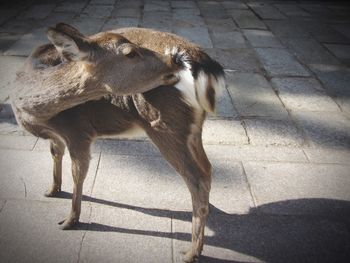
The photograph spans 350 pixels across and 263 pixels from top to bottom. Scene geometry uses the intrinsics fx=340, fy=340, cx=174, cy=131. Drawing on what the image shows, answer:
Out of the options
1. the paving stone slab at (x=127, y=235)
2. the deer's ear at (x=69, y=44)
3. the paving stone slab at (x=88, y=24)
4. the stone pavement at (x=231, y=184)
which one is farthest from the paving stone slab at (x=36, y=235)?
the paving stone slab at (x=88, y=24)

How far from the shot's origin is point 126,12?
812 cm

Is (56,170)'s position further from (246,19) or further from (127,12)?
(246,19)

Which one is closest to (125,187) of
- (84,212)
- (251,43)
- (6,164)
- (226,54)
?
(84,212)

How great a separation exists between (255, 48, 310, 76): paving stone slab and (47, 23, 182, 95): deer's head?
3.70m

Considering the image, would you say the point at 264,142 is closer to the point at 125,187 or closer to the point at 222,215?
the point at 222,215

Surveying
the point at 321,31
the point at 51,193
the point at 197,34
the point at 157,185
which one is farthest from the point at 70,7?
the point at 157,185

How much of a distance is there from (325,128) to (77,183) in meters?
3.01

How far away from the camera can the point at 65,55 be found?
7.04 ft

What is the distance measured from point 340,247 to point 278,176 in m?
0.89

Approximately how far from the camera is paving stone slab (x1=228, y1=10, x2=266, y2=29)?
7.64 meters

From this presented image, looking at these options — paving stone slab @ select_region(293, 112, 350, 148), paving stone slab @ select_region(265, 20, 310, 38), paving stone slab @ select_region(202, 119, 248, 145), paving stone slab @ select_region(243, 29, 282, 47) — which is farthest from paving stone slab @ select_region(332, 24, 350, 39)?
paving stone slab @ select_region(202, 119, 248, 145)

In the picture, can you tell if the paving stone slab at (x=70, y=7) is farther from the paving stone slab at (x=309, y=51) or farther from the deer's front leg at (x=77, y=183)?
the deer's front leg at (x=77, y=183)

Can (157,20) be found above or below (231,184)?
above

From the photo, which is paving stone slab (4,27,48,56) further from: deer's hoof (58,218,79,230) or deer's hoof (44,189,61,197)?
deer's hoof (58,218,79,230)
